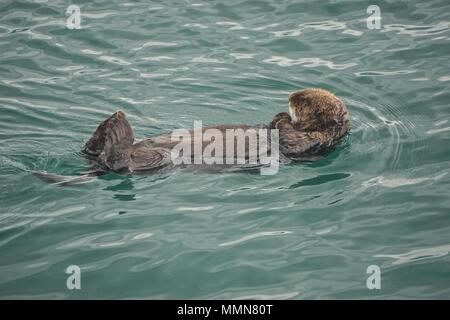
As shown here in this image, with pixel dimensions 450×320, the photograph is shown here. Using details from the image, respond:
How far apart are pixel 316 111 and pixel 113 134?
7.38 ft

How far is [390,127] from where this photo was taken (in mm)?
7816

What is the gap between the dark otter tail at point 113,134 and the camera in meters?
6.41

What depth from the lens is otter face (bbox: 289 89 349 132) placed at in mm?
7027

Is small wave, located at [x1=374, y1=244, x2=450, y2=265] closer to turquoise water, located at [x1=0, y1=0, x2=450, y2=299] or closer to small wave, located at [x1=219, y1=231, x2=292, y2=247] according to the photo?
turquoise water, located at [x1=0, y1=0, x2=450, y2=299]

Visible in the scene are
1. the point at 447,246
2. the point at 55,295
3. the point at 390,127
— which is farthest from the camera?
the point at 390,127

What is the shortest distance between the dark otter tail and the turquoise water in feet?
1.13

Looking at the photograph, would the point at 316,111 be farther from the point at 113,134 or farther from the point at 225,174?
the point at 113,134

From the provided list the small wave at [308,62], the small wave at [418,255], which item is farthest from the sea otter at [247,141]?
the small wave at [308,62]

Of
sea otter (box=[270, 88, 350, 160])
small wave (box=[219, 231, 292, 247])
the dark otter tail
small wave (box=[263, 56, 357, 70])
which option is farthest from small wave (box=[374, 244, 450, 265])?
small wave (box=[263, 56, 357, 70])

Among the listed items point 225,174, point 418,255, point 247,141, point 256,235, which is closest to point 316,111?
point 247,141

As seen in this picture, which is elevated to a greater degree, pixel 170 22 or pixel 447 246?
pixel 170 22

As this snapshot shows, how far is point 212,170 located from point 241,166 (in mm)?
313

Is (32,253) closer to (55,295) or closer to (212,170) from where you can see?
(55,295)

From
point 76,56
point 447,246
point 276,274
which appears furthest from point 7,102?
point 447,246
